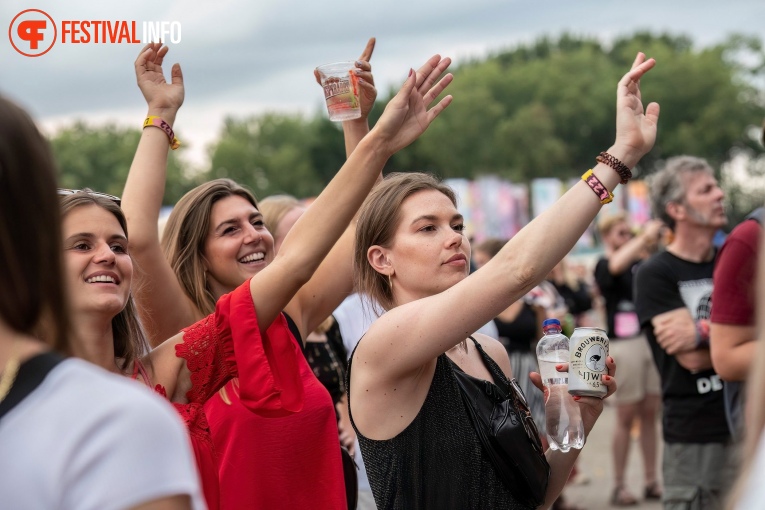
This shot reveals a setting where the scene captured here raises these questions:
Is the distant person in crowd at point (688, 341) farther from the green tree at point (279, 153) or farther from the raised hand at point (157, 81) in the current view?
the green tree at point (279, 153)

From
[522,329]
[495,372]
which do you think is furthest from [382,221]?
[522,329]

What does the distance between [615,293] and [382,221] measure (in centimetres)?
628

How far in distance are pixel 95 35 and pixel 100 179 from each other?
94.8 metres

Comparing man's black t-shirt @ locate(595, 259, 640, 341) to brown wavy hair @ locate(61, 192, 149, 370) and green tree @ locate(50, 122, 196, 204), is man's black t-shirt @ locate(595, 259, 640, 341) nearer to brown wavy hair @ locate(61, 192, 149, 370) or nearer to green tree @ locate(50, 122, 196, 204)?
brown wavy hair @ locate(61, 192, 149, 370)

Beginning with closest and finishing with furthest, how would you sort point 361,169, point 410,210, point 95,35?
point 361,169, point 410,210, point 95,35

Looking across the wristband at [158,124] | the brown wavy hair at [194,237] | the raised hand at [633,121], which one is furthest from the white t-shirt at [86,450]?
the brown wavy hair at [194,237]

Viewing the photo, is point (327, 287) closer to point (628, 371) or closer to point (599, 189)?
point (599, 189)

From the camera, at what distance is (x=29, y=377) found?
53.1 inches

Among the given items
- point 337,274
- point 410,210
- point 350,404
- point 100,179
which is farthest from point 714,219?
point 100,179

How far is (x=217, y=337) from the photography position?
3.01 metres

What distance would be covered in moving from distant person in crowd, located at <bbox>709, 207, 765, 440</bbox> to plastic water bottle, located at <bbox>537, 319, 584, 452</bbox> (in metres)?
1.22

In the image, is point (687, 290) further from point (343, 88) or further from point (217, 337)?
point (217, 337)

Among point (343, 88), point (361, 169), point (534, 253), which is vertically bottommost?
point (534, 253)

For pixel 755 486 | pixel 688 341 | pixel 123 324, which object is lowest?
pixel 688 341
